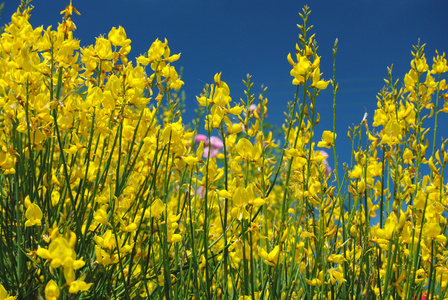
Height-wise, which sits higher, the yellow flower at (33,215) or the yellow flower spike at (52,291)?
the yellow flower at (33,215)

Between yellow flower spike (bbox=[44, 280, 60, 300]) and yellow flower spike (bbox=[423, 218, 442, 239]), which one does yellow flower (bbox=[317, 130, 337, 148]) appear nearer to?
yellow flower spike (bbox=[423, 218, 442, 239])

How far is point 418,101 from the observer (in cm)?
133

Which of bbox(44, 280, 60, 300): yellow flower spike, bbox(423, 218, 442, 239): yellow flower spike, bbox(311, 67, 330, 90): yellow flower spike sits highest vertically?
bbox(311, 67, 330, 90): yellow flower spike

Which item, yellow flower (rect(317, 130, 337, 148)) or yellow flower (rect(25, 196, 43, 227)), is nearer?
yellow flower (rect(25, 196, 43, 227))

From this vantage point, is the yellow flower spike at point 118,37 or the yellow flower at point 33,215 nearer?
the yellow flower at point 33,215

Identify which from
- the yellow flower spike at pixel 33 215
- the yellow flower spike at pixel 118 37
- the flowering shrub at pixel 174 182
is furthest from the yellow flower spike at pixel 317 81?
the yellow flower spike at pixel 33 215

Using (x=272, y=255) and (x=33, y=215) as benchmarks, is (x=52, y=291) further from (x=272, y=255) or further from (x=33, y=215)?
(x=272, y=255)

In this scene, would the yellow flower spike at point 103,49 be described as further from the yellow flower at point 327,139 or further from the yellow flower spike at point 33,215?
the yellow flower at point 327,139

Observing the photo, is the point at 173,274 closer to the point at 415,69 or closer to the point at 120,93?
the point at 120,93

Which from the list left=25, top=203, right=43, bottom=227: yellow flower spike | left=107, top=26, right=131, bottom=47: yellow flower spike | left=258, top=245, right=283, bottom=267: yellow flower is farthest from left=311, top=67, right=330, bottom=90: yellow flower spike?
left=25, top=203, right=43, bottom=227: yellow flower spike

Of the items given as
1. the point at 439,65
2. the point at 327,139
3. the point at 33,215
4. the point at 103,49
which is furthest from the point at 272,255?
the point at 439,65

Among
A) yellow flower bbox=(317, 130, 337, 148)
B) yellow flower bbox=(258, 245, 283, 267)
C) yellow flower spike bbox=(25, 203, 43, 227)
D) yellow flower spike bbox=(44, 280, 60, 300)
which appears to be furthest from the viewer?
yellow flower bbox=(317, 130, 337, 148)

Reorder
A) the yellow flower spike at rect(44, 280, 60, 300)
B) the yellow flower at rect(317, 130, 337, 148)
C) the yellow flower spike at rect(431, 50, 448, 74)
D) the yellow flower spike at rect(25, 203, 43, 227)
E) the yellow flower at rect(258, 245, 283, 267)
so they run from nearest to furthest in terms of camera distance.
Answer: the yellow flower spike at rect(44, 280, 60, 300) → the yellow flower spike at rect(25, 203, 43, 227) → the yellow flower at rect(258, 245, 283, 267) → the yellow flower at rect(317, 130, 337, 148) → the yellow flower spike at rect(431, 50, 448, 74)

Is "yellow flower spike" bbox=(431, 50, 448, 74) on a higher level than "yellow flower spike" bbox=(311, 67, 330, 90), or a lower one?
higher
